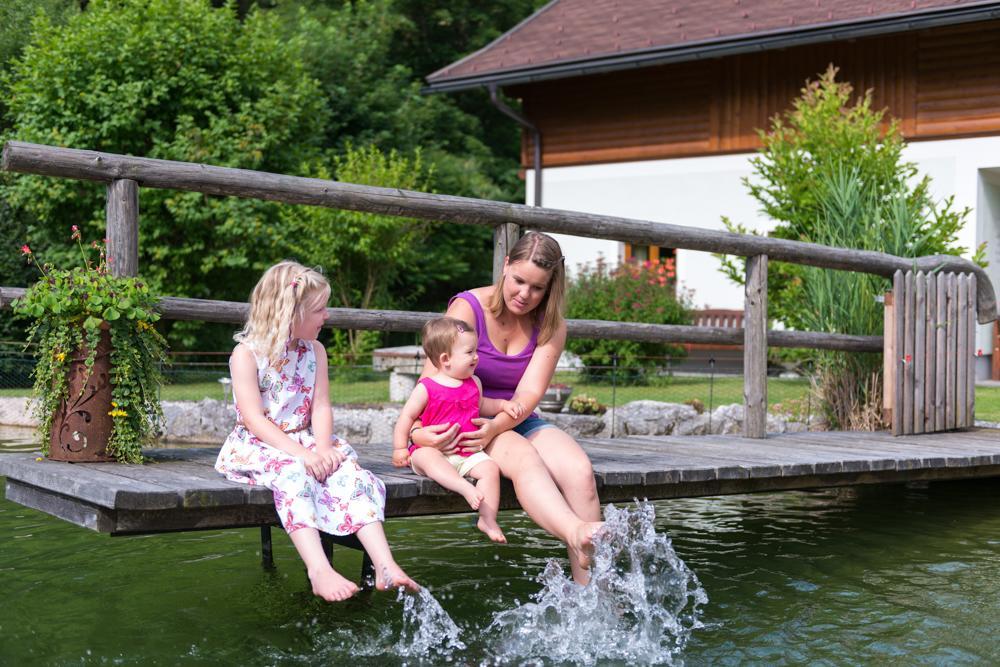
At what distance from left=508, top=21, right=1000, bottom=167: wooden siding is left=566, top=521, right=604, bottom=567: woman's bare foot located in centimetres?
1296

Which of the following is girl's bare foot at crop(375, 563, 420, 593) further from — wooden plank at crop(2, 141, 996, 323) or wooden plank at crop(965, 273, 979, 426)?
wooden plank at crop(965, 273, 979, 426)

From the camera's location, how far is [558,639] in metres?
3.99

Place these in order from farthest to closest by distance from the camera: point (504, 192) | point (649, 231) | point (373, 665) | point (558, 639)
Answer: point (504, 192) → point (649, 231) → point (558, 639) → point (373, 665)

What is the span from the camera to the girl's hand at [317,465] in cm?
388

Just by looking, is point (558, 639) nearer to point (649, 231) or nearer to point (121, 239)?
point (121, 239)

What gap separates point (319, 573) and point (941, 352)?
5003 mm

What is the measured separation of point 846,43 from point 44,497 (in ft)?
47.7

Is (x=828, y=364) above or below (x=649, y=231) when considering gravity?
below

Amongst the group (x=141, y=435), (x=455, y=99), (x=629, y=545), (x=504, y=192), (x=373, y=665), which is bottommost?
(x=373, y=665)

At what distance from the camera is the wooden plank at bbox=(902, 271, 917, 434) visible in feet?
23.3

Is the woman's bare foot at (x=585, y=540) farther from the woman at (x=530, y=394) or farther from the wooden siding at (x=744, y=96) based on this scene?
the wooden siding at (x=744, y=96)

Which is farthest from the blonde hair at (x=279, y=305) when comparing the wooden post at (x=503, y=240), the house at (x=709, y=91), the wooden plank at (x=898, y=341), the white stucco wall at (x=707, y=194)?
the white stucco wall at (x=707, y=194)

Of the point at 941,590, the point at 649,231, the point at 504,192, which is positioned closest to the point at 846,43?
the point at 504,192

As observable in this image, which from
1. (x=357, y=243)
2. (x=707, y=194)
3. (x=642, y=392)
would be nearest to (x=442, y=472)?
(x=642, y=392)
